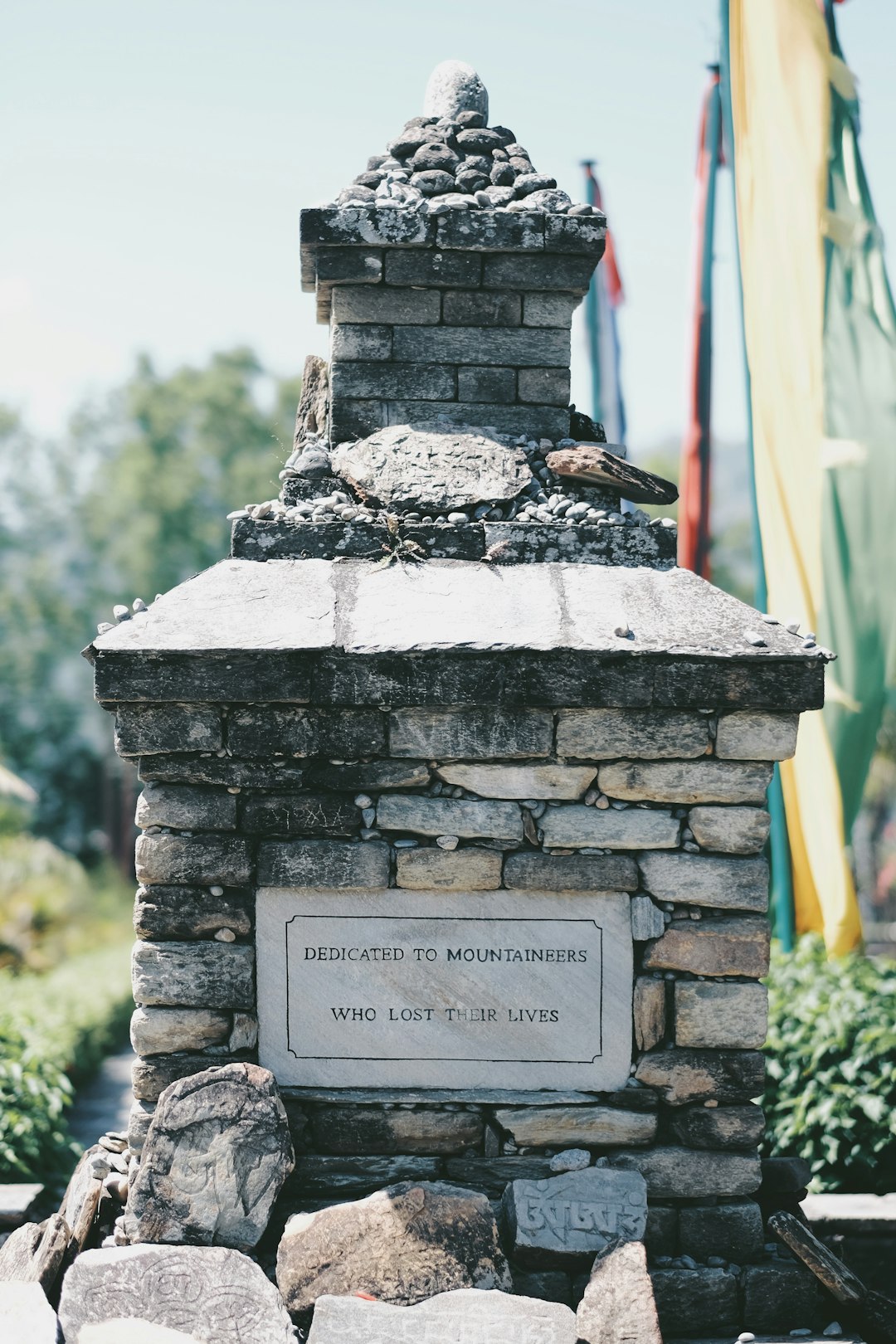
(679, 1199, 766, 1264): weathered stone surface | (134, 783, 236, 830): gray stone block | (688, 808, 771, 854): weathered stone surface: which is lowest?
(679, 1199, 766, 1264): weathered stone surface

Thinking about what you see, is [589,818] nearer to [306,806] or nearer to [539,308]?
[306,806]

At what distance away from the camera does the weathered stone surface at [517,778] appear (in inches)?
143

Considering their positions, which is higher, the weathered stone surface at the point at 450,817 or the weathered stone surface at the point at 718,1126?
the weathered stone surface at the point at 450,817

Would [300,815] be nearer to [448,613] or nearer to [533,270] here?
[448,613]

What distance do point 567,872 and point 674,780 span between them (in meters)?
0.42

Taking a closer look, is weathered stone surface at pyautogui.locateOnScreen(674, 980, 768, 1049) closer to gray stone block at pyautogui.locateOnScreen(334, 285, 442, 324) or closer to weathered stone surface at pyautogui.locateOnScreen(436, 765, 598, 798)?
weathered stone surface at pyautogui.locateOnScreen(436, 765, 598, 798)

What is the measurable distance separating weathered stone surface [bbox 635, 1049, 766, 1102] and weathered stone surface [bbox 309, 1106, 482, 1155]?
0.56 meters

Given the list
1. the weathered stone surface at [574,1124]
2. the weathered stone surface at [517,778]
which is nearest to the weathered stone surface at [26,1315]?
the weathered stone surface at [574,1124]

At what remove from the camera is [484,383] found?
4.31 metres

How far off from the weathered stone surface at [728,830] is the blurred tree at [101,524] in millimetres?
19790

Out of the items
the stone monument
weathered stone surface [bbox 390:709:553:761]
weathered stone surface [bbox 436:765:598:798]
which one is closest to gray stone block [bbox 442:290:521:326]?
the stone monument

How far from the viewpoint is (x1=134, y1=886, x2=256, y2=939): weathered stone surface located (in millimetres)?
3629

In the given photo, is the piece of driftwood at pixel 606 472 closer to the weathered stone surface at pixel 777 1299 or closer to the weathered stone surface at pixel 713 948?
the weathered stone surface at pixel 713 948

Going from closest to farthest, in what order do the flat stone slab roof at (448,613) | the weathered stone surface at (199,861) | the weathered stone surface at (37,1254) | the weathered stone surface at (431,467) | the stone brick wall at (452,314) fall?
the weathered stone surface at (37,1254) → the flat stone slab roof at (448,613) → the weathered stone surface at (199,861) → the weathered stone surface at (431,467) → the stone brick wall at (452,314)
